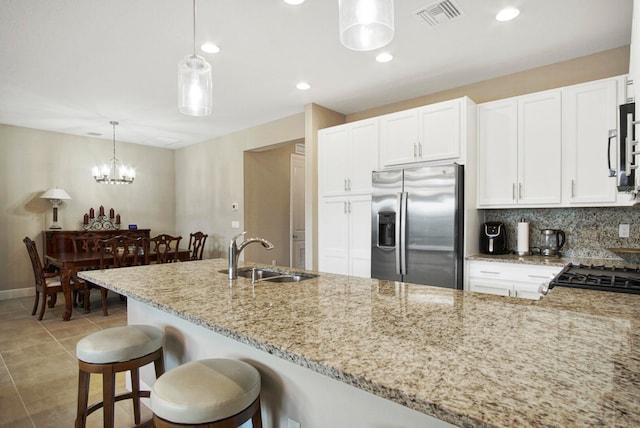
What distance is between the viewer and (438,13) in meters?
2.49

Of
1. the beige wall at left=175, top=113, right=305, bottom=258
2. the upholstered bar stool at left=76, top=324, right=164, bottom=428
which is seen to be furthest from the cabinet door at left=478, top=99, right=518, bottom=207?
the upholstered bar stool at left=76, top=324, right=164, bottom=428

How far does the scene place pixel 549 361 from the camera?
820 mm

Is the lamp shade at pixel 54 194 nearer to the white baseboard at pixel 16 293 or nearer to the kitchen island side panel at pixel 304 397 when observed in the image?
the white baseboard at pixel 16 293

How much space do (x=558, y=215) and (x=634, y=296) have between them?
182cm

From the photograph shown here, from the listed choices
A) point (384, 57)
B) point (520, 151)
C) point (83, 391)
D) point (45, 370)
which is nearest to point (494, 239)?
point (520, 151)

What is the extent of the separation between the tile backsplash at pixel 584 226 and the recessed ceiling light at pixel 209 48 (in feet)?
10.2

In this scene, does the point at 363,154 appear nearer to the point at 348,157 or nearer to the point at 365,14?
the point at 348,157

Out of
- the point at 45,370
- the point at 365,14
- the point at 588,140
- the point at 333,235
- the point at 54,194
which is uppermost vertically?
the point at 365,14

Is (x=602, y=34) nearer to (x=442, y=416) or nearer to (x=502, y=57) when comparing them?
(x=502, y=57)

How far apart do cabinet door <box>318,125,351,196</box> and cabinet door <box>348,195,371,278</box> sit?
0.88ft

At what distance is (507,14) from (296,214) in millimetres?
4640

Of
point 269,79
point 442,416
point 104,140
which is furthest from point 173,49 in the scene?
point 104,140

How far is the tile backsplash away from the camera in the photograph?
2.88 m

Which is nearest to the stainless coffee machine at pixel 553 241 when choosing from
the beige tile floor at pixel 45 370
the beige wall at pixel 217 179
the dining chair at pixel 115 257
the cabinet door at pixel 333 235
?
the cabinet door at pixel 333 235
